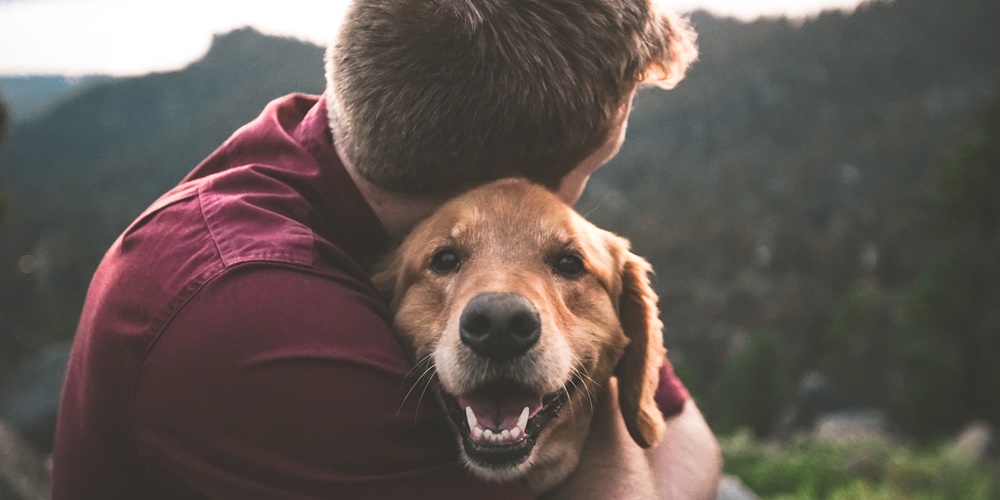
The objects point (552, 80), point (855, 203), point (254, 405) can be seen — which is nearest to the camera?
point (254, 405)

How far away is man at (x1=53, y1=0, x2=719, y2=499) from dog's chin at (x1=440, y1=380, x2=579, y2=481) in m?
0.09

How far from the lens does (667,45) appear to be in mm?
2936

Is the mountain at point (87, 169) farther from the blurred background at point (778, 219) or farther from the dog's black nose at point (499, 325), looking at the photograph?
the dog's black nose at point (499, 325)

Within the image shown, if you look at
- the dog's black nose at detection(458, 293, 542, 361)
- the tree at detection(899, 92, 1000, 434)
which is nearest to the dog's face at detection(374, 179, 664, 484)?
the dog's black nose at detection(458, 293, 542, 361)

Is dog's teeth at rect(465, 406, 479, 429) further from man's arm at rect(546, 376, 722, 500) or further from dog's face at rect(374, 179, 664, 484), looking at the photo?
man's arm at rect(546, 376, 722, 500)

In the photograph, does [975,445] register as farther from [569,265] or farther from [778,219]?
[778,219]

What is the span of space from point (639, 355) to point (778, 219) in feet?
293

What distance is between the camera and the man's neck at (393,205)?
2.68 meters

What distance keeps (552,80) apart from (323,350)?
117 cm

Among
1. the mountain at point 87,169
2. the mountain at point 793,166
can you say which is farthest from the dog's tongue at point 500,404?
the mountain at point 793,166

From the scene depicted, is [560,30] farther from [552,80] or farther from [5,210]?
[5,210]

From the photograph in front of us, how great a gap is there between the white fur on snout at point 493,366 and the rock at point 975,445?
1532 centimetres

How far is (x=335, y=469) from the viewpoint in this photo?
6.44 feet

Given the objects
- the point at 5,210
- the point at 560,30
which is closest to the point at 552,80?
the point at 560,30
